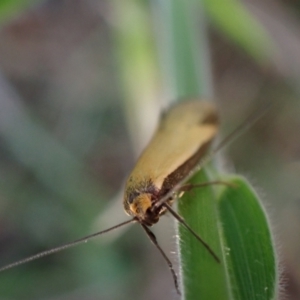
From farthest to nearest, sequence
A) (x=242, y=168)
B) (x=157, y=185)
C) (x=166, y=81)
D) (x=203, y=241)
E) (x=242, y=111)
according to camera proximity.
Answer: (x=242, y=111)
(x=242, y=168)
(x=166, y=81)
(x=157, y=185)
(x=203, y=241)

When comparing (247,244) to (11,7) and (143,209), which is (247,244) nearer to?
(143,209)

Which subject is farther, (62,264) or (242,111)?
(242,111)

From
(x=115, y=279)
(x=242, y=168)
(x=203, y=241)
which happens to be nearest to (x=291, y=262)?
(x=242, y=168)

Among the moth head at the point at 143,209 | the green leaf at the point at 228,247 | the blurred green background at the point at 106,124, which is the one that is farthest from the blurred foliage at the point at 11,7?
the green leaf at the point at 228,247

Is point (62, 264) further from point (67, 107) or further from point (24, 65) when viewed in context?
point (24, 65)

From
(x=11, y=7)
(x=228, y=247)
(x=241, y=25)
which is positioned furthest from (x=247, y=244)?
(x=241, y=25)

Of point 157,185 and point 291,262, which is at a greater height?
point 157,185
